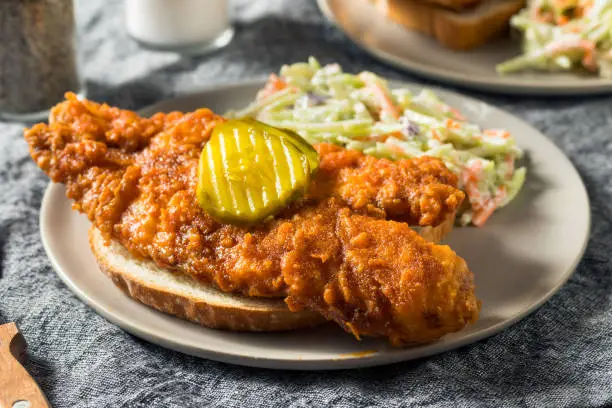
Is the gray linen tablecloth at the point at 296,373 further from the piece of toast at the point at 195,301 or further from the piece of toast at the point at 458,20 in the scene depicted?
the piece of toast at the point at 458,20

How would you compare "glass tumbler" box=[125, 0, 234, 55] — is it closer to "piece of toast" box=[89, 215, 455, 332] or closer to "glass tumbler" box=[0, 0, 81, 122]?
"glass tumbler" box=[0, 0, 81, 122]

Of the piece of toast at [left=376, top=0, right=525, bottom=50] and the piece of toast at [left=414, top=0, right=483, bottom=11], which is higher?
the piece of toast at [left=414, top=0, right=483, bottom=11]

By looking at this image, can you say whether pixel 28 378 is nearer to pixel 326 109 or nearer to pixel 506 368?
pixel 506 368

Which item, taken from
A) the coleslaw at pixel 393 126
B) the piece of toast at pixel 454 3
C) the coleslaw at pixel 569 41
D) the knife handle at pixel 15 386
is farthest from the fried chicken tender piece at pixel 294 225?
the piece of toast at pixel 454 3

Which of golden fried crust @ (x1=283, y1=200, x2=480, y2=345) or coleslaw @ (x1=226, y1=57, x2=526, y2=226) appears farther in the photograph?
coleslaw @ (x1=226, y1=57, x2=526, y2=226)

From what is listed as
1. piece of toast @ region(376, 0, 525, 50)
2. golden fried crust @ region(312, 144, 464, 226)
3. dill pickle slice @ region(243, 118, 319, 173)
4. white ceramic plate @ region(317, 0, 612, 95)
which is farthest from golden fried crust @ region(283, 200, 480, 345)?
piece of toast @ region(376, 0, 525, 50)

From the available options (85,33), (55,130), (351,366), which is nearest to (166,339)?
(351,366)
